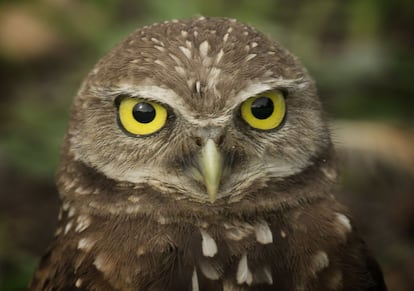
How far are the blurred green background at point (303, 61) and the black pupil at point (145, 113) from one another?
51.1 inches

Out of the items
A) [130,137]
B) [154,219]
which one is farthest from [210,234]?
[130,137]

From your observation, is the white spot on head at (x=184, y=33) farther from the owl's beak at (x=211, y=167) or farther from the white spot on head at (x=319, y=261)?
the white spot on head at (x=319, y=261)

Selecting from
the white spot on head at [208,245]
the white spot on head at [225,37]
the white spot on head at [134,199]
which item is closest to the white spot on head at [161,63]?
the white spot on head at [225,37]

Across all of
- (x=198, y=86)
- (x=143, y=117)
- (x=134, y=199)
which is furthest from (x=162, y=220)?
(x=198, y=86)

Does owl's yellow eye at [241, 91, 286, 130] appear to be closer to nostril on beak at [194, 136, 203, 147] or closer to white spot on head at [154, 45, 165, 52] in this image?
nostril on beak at [194, 136, 203, 147]

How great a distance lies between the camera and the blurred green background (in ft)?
15.1

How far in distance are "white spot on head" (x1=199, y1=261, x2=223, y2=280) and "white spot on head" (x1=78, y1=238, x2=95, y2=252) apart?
0.35m

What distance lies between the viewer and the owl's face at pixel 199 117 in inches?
114

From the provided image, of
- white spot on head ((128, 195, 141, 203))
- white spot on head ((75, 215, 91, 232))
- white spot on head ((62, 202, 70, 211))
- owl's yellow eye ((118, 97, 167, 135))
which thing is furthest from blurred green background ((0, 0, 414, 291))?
owl's yellow eye ((118, 97, 167, 135))

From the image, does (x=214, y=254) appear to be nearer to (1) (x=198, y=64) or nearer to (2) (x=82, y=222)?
(2) (x=82, y=222)

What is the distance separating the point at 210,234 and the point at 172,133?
320mm

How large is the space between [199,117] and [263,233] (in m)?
0.41

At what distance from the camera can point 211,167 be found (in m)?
2.83

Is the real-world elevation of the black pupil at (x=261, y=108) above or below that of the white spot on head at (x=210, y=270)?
above
